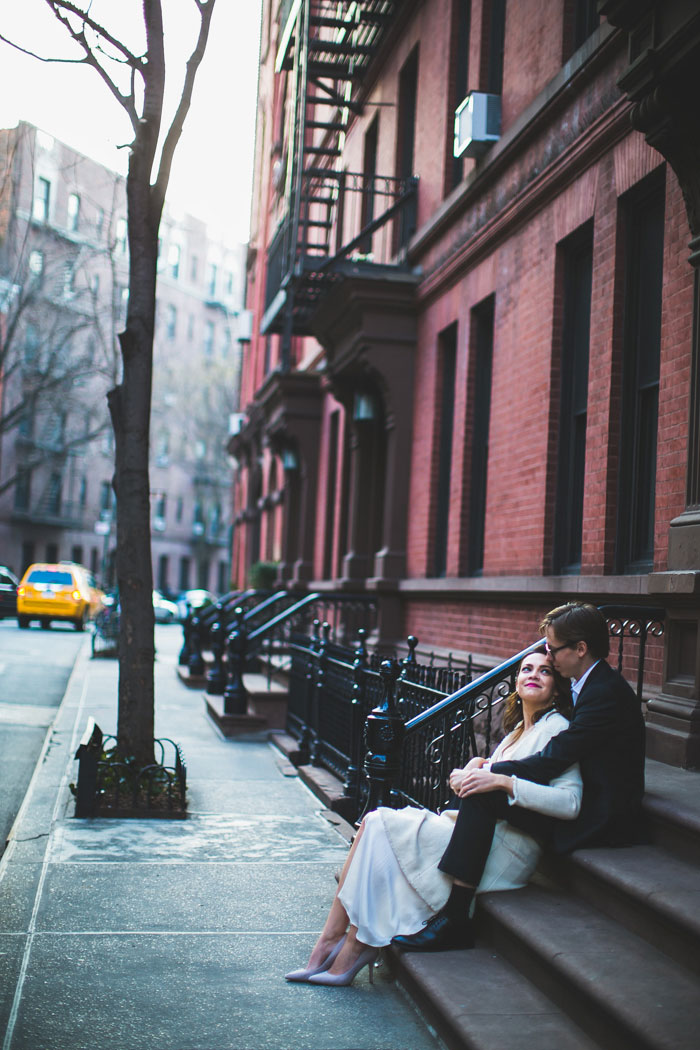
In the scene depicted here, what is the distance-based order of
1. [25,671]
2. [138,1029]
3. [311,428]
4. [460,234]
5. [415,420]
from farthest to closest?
1. [311,428]
2. [25,671]
3. [415,420]
4. [460,234]
5. [138,1029]

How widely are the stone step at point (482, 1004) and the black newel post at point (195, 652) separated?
1278 centimetres

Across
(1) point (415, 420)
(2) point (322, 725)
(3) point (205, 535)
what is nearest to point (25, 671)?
(1) point (415, 420)

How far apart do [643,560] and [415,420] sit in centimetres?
614

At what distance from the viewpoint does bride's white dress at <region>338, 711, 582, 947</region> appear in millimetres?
4508

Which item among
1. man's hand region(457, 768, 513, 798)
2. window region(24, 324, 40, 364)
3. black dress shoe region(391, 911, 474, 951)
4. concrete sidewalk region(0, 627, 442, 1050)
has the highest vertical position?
window region(24, 324, 40, 364)

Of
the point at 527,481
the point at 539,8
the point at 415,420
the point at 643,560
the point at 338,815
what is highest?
the point at 539,8

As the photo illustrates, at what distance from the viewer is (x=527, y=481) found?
9.47 metres

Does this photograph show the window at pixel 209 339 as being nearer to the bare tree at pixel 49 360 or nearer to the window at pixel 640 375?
the bare tree at pixel 49 360

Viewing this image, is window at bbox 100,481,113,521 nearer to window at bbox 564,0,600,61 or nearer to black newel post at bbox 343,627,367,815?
window at bbox 564,0,600,61

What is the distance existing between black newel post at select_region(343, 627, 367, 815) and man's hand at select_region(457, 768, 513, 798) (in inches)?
137

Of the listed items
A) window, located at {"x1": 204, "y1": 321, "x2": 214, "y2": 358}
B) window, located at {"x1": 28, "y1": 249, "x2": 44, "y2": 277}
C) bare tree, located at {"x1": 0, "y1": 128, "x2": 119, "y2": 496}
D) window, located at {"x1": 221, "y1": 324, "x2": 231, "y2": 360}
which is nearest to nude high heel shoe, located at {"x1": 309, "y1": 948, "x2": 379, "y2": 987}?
window, located at {"x1": 28, "y1": 249, "x2": 44, "y2": 277}

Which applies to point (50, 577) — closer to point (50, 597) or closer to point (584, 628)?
point (50, 597)

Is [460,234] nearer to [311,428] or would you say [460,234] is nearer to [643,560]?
[643,560]

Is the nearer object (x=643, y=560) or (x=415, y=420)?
(x=643, y=560)
